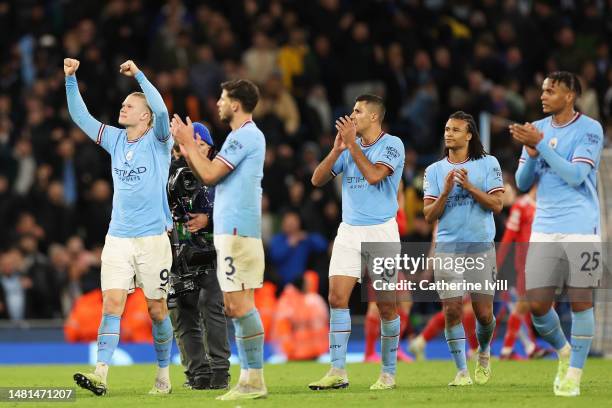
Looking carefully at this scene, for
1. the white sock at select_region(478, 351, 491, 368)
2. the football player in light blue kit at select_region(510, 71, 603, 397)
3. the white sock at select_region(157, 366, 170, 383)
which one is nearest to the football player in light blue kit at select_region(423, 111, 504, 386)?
the white sock at select_region(478, 351, 491, 368)

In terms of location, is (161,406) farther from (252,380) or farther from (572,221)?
(572,221)

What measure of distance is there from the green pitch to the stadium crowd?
3721 mm

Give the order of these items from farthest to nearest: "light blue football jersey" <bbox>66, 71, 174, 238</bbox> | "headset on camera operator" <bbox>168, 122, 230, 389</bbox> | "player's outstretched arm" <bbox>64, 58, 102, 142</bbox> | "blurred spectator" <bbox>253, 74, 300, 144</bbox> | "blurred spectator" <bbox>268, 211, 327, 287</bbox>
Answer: "blurred spectator" <bbox>253, 74, 300, 144</bbox> < "blurred spectator" <bbox>268, 211, 327, 287</bbox> < "headset on camera operator" <bbox>168, 122, 230, 389</bbox> < "player's outstretched arm" <bbox>64, 58, 102, 142</bbox> < "light blue football jersey" <bbox>66, 71, 174, 238</bbox>

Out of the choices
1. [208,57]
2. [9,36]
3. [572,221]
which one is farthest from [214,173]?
[9,36]

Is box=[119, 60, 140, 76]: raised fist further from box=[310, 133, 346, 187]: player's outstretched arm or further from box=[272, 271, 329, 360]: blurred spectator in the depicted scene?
box=[272, 271, 329, 360]: blurred spectator

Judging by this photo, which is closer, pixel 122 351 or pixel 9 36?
pixel 122 351

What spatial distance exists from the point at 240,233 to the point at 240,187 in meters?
0.38

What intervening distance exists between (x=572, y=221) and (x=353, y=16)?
1286 cm

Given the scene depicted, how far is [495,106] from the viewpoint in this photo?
20.5m

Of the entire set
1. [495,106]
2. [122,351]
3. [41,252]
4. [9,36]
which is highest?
[9,36]

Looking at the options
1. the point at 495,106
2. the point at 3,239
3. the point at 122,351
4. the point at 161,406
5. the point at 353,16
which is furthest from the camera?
the point at 353,16

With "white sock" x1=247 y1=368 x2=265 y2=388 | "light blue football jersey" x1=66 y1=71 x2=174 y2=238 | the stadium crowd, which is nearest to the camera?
"white sock" x1=247 y1=368 x2=265 y2=388

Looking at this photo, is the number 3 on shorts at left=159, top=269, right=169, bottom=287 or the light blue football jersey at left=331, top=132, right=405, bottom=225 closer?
the number 3 on shorts at left=159, top=269, right=169, bottom=287

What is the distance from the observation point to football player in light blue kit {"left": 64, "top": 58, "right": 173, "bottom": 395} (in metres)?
10.5
